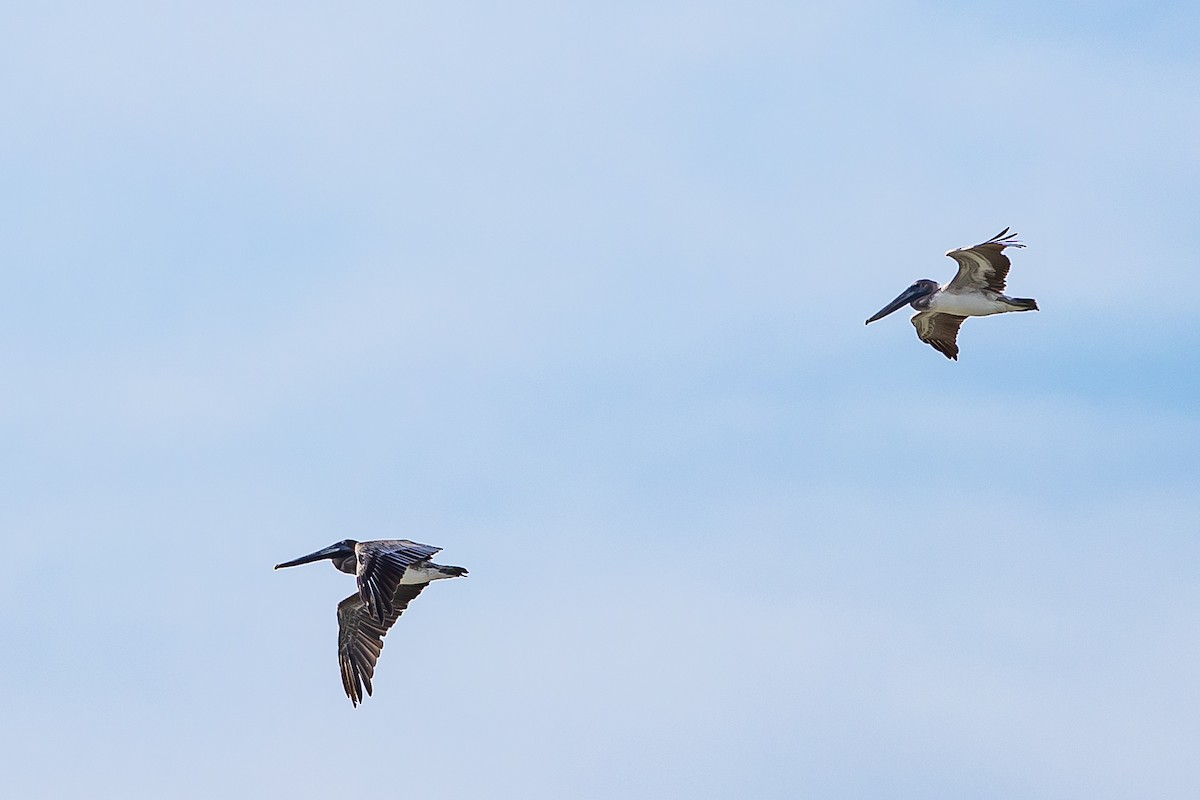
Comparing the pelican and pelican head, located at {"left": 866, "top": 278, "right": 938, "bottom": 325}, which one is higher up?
pelican head, located at {"left": 866, "top": 278, "right": 938, "bottom": 325}

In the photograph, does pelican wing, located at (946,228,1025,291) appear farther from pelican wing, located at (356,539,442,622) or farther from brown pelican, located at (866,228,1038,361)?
pelican wing, located at (356,539,442,622)

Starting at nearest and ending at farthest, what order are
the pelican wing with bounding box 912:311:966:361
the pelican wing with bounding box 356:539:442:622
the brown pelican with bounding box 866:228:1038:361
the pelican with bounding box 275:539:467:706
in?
the pelican wing with bounding box 356:539:442:622
the pelican with bounding box 275:539:467:706
the brown pelican with bounding box 866:228:1038:361
the pelican wing with bounding box 912:311:966:361

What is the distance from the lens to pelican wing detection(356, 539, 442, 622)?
2441 centimetres

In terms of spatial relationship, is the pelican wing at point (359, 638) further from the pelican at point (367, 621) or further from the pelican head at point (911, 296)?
the pelican head at point (911, 296)

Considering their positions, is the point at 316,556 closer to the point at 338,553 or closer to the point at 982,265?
the point at 338,553

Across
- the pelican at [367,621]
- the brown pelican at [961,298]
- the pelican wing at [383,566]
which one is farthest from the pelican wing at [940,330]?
the pelican wing at [383,566]

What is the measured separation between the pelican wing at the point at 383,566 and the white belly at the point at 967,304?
10236 mm

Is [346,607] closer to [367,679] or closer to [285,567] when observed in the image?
[367,679]

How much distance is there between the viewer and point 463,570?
2814 cm

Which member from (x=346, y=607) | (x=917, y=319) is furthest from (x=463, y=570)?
(x=917, y=319)

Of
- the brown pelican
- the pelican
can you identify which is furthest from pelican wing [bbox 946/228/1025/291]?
the pelican

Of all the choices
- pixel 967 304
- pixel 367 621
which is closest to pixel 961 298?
pixel 967 304

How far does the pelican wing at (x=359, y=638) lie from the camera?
27719 millimetres

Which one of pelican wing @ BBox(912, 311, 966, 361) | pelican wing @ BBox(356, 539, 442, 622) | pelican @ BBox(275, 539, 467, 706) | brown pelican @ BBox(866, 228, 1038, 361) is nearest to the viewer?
pelican wing @ BBox(356, 539, 442, 622)
